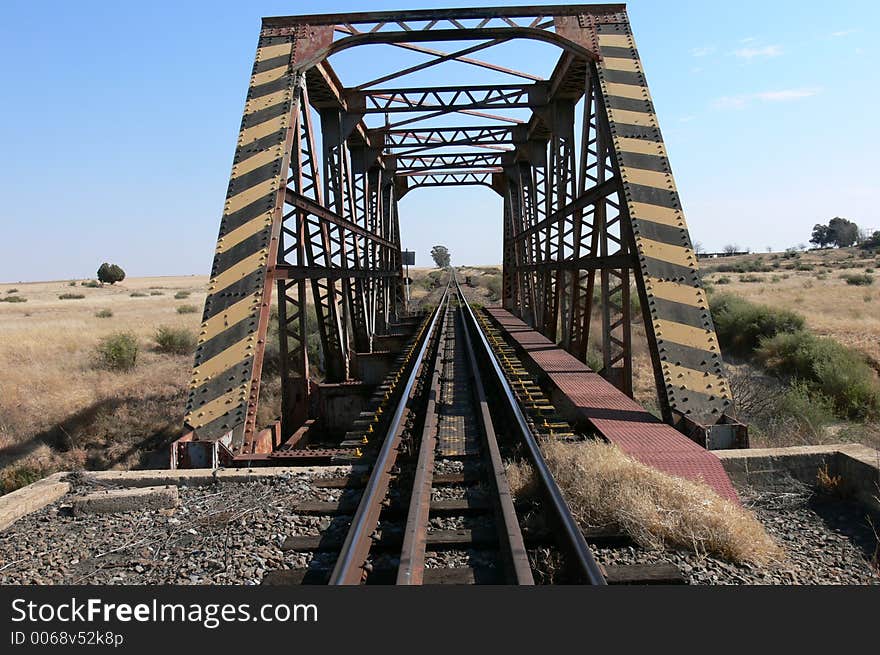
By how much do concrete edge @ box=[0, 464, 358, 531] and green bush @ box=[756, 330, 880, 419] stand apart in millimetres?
10680

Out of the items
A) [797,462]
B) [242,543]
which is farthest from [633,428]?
[242,543]

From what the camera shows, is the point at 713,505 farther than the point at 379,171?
No

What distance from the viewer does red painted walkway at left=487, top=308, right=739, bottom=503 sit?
4441 millimetres

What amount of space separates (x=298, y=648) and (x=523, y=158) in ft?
62.0

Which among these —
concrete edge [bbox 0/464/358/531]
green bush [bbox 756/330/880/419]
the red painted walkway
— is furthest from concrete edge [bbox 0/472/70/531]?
green bush [bbox 756/330/880/419]

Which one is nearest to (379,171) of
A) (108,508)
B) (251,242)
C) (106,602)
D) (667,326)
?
(251,242)

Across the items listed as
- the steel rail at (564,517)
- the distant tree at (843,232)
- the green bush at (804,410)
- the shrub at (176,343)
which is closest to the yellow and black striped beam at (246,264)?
the steel rail at (564,517)

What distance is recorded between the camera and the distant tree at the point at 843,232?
113 m

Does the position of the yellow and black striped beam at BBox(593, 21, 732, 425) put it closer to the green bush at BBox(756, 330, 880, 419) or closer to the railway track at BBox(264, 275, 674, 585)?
the railway track at BBox(264, 275, 674, 585)

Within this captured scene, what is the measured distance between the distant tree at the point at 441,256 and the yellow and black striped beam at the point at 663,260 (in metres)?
157

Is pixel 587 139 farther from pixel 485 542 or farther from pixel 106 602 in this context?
pixel 106 602

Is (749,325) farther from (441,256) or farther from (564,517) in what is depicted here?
(441,256)

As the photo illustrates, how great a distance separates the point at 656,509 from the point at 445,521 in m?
1.38

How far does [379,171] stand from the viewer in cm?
1944
